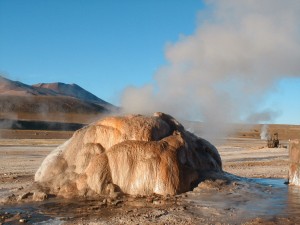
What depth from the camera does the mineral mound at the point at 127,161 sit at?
39.5 feet

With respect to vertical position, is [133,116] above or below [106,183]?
above

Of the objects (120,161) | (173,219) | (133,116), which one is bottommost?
(173,219)

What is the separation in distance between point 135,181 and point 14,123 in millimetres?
85315

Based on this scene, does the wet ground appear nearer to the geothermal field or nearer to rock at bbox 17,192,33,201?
the geothermal field

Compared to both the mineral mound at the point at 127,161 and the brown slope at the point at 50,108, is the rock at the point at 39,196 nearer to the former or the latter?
the mineral mound at the point at 127,161

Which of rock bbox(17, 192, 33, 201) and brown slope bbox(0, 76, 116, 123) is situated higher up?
brown slope bbox(0, 76, 116, 123)

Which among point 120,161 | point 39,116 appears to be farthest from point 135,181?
point 39,116

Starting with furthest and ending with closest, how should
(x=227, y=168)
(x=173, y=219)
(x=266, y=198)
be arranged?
1. (x=227, y=168)
2. (x=266, y=198)
3. (x=173, y=219)

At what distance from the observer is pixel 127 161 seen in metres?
12.2

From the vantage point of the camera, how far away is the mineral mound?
12.0 metres

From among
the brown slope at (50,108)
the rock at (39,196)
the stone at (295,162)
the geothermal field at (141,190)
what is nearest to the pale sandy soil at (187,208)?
the geothermal field at (141,190)

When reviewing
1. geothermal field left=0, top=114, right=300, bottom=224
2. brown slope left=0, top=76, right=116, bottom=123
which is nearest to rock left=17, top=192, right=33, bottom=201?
geothermal field left=0, top=114, right=300, bottom=224

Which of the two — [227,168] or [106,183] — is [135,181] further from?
[227,168]

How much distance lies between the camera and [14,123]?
93.6 metres
